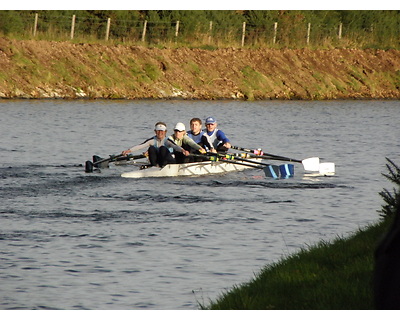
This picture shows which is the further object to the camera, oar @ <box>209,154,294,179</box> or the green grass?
oar @ <box>209,154,294,179</box>

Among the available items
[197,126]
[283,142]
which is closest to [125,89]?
[283,142]

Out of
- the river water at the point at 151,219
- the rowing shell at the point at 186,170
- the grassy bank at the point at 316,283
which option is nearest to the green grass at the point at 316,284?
the grassy bank at the point at 316,283

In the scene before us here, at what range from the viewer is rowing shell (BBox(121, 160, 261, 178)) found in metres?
23.4

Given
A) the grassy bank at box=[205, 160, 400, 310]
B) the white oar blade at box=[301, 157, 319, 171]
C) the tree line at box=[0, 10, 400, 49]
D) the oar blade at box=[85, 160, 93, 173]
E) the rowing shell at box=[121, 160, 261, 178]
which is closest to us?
the grassy bank at box=[205, 160, 400, 310]

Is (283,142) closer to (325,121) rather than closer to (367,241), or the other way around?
(325,121)

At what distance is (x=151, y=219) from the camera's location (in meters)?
17.0

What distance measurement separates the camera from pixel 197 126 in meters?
24.6

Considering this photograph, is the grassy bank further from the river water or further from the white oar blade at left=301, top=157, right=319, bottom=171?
the white oar blade at left=301, top=157, right=319, bottom=171

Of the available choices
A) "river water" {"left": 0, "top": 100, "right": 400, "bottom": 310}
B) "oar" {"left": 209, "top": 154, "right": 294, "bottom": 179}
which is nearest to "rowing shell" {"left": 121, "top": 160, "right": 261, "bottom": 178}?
"river water" {"left": 0, "top": 100, "right": 400, "bottom": 310}

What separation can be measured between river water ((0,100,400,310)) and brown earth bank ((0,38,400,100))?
64.8 ft

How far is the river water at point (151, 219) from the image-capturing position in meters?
11.4

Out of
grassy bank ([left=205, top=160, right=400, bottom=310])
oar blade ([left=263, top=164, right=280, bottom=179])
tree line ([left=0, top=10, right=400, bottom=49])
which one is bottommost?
grassy bank ([left=205, top=160, right=400, bottom=310])

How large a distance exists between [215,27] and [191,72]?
7.25 m

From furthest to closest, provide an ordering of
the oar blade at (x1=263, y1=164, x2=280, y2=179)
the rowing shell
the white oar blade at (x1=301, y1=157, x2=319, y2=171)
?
the white oar blade at (x1=301, y1=157, x2=319, y2=171)
the oar blade at (x1=263, y1=164, x2=280, y2=179)
the rowing shell
